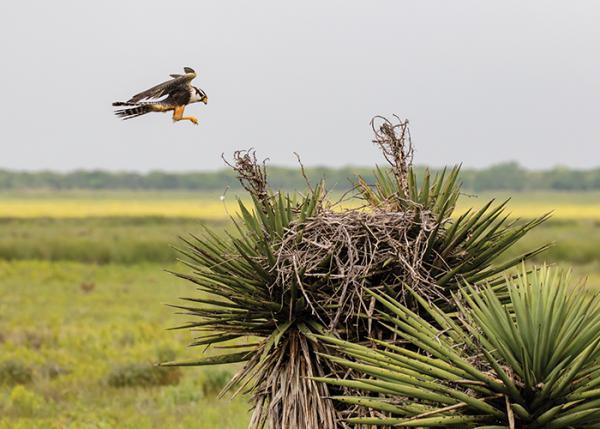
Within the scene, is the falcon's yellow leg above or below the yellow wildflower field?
above

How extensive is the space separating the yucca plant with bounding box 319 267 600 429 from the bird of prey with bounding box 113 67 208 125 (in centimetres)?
160

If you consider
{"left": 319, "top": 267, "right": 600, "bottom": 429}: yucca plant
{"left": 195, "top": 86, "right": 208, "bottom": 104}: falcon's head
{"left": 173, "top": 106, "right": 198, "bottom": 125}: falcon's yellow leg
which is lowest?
{"left": 319, "top": 267, "right": 600, "bottom": 429}: yucca plant

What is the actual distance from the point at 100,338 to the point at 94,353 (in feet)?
5.75

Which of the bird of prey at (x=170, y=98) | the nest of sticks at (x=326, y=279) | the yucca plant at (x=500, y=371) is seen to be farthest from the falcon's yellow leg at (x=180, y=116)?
the yucca plant at (x=500, y=371)

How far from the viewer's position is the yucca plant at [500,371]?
4.75 m

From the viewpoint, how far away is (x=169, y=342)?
21938 millimetres

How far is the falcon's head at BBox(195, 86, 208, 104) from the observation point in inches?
205

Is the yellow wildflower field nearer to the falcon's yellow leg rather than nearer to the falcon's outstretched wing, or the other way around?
the falcon's outstretched wing

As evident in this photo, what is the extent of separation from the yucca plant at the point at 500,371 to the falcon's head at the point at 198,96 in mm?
1576

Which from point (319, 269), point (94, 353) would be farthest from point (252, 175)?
point (94, 353)

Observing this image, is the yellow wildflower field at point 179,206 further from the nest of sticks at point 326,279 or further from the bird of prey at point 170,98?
the bird of prey at point 170,98

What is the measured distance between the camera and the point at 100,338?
23156 mm

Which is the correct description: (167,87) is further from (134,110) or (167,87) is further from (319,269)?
(319,269)

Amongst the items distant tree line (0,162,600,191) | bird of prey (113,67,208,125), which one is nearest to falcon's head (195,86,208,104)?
bird of prey (113,67,208,125)
